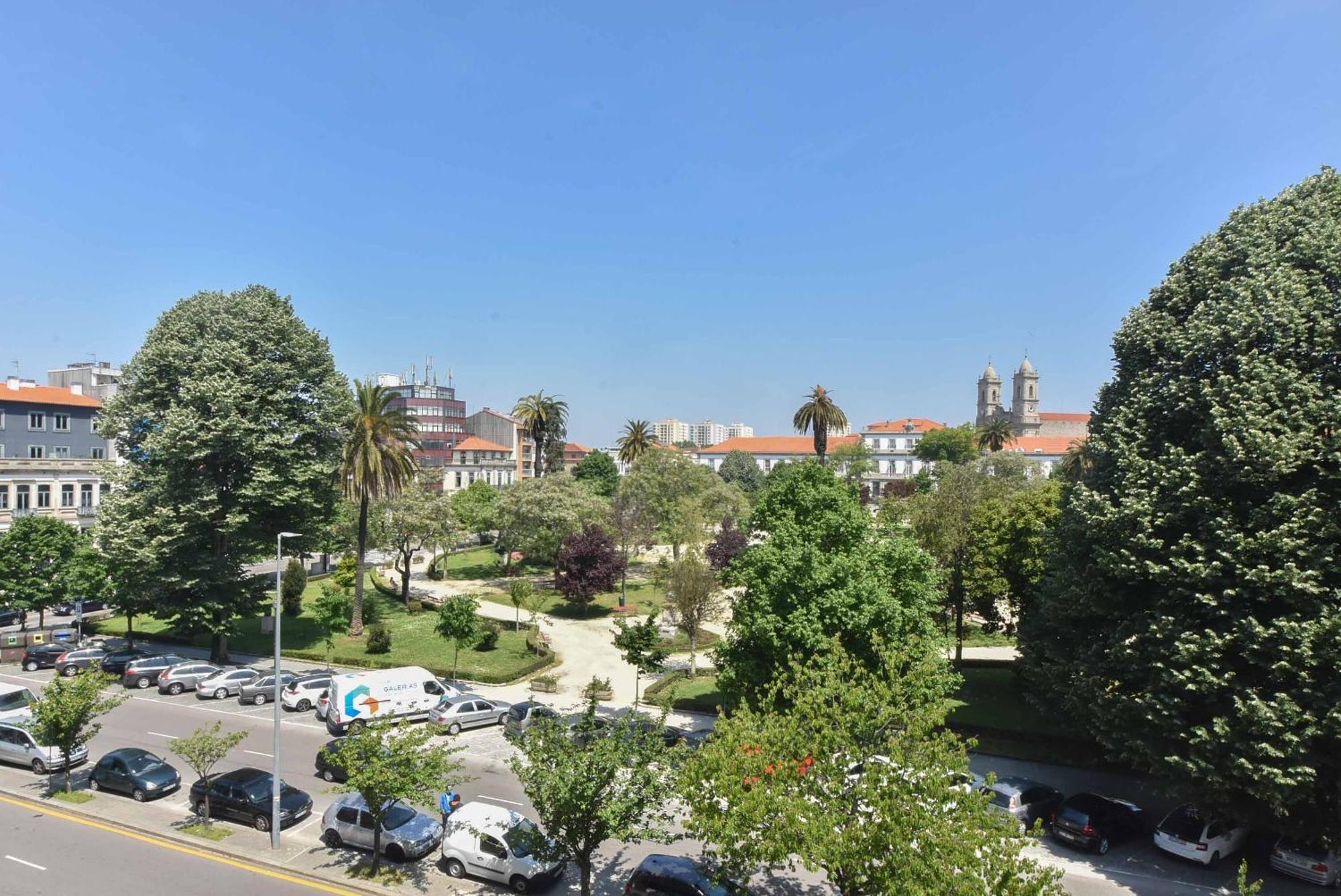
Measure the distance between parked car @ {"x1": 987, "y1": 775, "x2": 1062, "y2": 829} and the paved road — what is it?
19.0m

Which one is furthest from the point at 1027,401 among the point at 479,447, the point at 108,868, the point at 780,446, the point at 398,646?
the point at 108,868

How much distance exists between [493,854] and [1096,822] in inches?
657

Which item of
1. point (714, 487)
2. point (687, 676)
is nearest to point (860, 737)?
point (687, 676)

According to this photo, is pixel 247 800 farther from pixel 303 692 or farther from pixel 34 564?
pixel 34 564

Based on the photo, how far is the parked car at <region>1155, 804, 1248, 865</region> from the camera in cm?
2047

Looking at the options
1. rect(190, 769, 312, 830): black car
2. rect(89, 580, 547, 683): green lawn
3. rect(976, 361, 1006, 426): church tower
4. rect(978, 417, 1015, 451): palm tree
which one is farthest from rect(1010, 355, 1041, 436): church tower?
rect(190, 769, 312, 830): black car

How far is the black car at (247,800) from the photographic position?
71.7 ft

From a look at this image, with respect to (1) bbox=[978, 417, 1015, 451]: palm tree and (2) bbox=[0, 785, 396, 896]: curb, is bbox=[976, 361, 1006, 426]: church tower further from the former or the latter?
(2) bbox=[0, 785, 396, 896]: curb

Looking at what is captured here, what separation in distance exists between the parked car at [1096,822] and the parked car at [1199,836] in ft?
2.96

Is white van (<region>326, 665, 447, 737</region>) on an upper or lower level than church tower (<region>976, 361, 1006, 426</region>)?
lower

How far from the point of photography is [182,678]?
35938 millimetres

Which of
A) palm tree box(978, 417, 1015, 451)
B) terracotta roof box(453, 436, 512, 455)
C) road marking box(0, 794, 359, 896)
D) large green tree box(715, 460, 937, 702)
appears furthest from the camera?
terracotta roof box(453, 436, 512, 455)

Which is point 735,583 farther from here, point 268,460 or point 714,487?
point 714,487

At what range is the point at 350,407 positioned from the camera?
142ft
